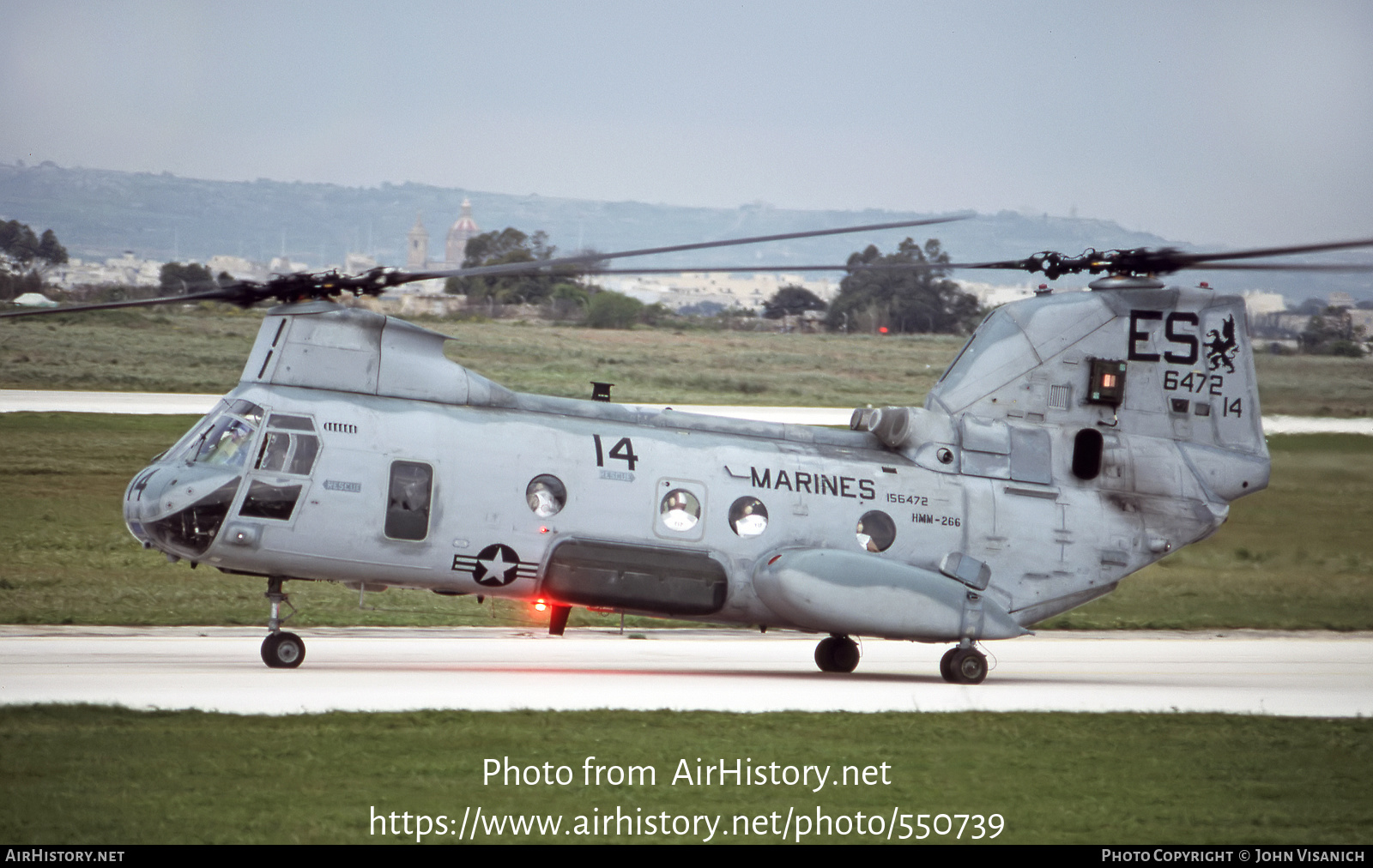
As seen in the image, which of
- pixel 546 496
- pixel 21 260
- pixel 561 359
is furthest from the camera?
pixel 561 359

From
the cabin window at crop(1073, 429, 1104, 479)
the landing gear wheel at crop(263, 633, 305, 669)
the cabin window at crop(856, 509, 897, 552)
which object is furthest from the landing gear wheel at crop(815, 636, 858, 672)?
the landing gear wheel at crop(263, 633, 305, 669)

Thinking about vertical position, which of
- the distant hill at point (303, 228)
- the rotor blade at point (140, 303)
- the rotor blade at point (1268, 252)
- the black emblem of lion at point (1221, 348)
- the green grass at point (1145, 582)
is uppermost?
the distant hill at point (303, 228)

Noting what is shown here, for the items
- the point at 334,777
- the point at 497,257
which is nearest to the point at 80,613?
the point at 334,777

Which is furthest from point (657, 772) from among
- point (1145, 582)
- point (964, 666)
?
point (1145, 582)

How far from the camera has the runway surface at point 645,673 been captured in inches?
568

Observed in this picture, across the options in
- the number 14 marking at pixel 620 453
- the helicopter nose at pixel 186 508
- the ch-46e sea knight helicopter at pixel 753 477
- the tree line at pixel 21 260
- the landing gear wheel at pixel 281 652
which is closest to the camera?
the helicopter nose at pixel 186 508

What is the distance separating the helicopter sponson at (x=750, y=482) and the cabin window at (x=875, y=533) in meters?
0.03

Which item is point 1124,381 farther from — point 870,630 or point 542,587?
point 542,587

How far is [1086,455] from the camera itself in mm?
18344

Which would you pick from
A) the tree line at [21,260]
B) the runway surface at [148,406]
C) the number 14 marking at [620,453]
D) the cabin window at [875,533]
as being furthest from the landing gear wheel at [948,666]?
the tree line at [21,260]

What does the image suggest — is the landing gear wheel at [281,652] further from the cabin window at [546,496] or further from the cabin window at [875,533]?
the cabin window at [875,533]

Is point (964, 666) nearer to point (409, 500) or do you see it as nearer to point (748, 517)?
point (748, 517)

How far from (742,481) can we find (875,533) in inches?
69.3

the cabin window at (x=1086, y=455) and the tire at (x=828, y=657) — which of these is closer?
the tire at (x=828, y=657)
